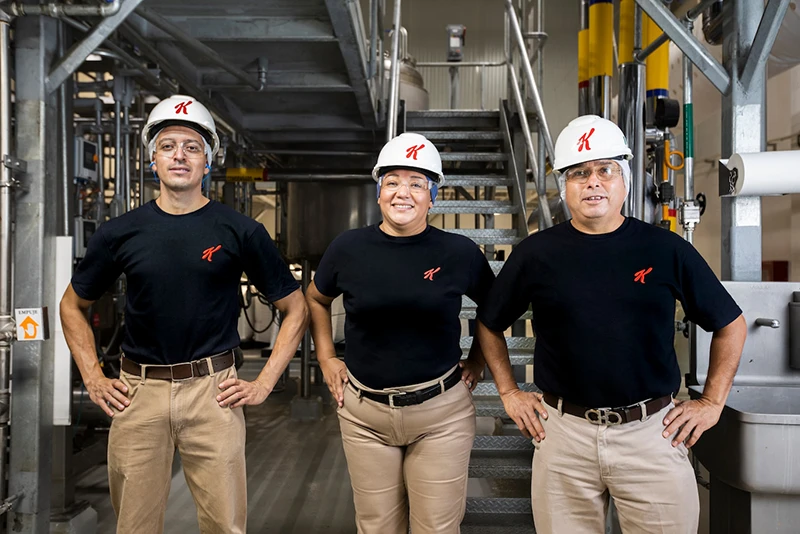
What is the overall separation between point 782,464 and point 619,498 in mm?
680

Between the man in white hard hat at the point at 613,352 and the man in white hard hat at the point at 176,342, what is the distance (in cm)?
85

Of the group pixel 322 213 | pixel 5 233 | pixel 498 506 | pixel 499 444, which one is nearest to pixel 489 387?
pixel 499 444

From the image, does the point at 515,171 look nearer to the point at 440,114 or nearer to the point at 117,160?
the point at 440,114

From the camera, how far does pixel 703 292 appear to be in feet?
5.35

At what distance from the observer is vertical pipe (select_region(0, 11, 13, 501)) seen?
2436 mm

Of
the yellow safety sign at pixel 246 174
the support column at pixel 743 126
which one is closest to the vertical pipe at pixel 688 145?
the support column at pixel 743 126

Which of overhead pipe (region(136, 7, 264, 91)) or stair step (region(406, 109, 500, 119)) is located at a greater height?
stair step (region(406, 109, 500, 119))

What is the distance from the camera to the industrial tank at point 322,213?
19.3 feet

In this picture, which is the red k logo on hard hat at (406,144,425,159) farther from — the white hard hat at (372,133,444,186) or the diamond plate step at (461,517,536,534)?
the diamond plate step at (461,517,536,534)

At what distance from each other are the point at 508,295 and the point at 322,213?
14.2ft

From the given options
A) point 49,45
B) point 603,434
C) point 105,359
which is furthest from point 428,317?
point 105,359

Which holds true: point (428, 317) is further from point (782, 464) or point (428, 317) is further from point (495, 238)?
point (495, 238)

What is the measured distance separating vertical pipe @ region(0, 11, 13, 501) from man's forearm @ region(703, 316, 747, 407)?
2523mm

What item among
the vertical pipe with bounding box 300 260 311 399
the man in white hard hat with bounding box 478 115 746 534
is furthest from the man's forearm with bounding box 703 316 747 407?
the vertical pipe with bounding box 300 260 311 399
